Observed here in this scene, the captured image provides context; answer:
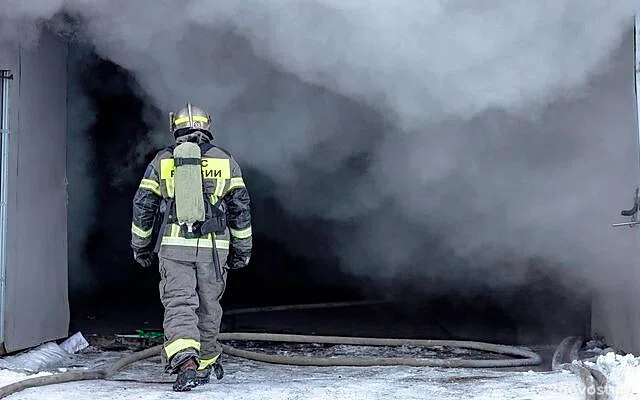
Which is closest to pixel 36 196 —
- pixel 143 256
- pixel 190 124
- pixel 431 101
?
pixel 143 256

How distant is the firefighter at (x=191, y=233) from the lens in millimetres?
3621

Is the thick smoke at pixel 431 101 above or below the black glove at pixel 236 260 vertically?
above

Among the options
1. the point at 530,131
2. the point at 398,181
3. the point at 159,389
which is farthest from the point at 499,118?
the point at 159,389

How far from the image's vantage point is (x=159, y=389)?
3.60 m

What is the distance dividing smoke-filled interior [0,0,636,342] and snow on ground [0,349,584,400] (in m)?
1.74

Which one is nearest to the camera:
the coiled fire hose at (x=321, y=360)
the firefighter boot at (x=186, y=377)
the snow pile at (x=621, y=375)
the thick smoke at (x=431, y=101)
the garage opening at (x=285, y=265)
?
the snow pile at (x=621, y=375)

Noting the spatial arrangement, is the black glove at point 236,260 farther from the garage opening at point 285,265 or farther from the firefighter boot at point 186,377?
the garage opening at point 285,265

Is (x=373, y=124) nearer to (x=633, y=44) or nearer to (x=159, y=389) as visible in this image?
(x=633, y=44)

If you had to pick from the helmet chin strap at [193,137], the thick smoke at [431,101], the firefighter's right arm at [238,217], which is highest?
the thick smoke at [431,101]

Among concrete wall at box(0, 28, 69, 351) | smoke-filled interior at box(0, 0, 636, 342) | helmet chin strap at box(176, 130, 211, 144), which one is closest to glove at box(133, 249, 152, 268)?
helmet chin strap at box(176, 130, 211, 144)

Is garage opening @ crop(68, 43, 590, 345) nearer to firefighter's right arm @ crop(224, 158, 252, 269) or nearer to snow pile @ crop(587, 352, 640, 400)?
snow pile @ crop(587, 352, 640, 400)

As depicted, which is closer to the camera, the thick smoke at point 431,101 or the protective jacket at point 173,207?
the protective jacket at point 173,207

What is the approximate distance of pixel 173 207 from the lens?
12.2ft

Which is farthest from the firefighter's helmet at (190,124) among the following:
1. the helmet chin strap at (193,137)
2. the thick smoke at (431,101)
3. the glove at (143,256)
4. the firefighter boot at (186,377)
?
the firefighter boot at (186,377)
